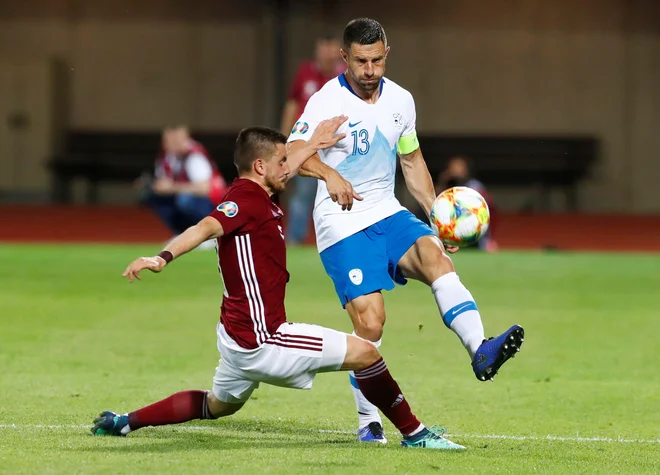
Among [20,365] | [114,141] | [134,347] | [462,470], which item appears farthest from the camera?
[114,141]

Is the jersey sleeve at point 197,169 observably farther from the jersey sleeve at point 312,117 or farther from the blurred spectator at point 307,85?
the jersey sleeve at point 312,117

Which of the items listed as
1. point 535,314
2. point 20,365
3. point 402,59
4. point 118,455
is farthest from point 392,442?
point 402,59

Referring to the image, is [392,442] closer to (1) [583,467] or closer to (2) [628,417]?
(1) [583,467]

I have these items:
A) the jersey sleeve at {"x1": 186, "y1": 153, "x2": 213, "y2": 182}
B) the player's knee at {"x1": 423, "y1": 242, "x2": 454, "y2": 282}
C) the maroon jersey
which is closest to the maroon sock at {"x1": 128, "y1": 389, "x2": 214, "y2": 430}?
the maroon jersey

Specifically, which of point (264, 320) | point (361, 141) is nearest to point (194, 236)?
point (264, 320)

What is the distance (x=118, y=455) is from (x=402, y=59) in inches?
920

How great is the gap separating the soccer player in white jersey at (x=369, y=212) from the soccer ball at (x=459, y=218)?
9 cm

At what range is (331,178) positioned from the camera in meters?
6.19

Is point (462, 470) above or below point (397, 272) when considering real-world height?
below

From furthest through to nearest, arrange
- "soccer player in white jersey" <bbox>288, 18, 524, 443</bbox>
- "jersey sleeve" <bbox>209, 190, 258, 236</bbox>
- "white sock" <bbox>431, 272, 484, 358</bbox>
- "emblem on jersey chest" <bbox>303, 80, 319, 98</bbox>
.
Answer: "emblem on jersey chest" <bbox>303, 80, 319, 98</bbox> < "soccer player in white jersey" <bbox>288, 18, 524, 443</bbox> < "white sock" <bbox>431, 272, 484, 358</bbox> < "jersey sleeve" <bbox>209, 190, 258, 236</bbox>

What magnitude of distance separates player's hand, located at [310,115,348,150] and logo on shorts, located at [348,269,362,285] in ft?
2.33

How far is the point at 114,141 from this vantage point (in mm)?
28078

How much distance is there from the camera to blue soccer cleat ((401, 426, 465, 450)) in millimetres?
5965

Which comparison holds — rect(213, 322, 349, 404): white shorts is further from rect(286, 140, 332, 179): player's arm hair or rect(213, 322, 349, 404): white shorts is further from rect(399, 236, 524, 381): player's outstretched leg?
rect(286, 140, 332, 179): player's arm hair
